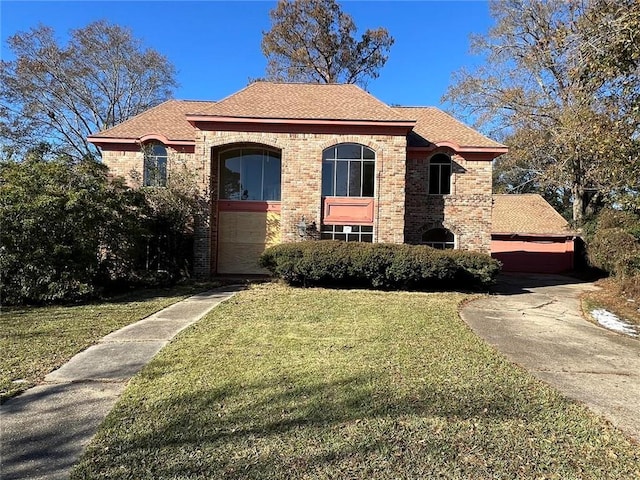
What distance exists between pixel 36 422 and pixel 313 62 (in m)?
34.7

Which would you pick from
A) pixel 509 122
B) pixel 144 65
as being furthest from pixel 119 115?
pixel 509 122

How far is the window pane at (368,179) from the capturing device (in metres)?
16.5

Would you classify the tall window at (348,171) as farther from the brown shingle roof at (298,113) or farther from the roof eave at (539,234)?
the roof eave at (539,234)

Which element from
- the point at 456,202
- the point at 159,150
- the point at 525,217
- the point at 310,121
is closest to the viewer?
the point at 310,121

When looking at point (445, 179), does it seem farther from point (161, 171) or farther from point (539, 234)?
point (539, 234)

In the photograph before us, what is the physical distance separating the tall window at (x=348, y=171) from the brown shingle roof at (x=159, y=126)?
227 inches

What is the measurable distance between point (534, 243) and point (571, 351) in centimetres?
2308

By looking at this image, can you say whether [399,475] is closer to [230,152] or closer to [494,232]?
[230,152]

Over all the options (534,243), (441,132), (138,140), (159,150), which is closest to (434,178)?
(441,132)

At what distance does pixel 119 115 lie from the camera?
3272 cm

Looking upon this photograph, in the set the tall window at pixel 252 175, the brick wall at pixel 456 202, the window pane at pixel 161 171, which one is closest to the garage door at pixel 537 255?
the brick wall at pixel 456 202

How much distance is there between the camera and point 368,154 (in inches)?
649

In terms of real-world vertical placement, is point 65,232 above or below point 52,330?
above

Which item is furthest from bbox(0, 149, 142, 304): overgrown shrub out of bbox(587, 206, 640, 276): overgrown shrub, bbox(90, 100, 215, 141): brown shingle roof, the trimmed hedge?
bbox(587, 206, 640, 276): overgrown shrub
